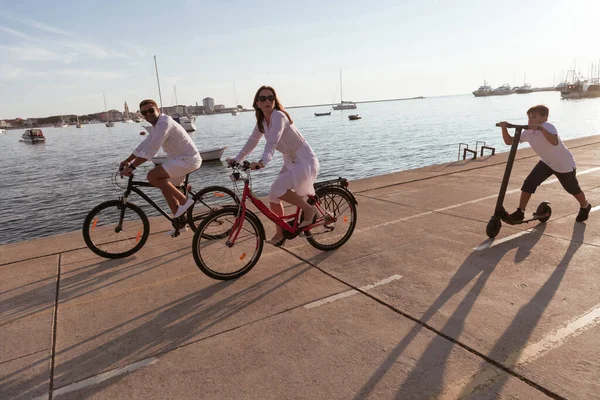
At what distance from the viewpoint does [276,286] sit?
4.21m

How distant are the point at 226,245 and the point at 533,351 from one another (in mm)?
3007

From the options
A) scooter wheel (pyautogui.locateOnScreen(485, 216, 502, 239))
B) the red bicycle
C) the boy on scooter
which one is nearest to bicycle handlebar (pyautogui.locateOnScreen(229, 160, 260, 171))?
the red bicycle

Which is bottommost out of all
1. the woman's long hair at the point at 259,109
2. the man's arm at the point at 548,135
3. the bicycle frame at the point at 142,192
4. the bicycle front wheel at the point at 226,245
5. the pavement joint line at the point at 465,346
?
the pavement joint line at the point at 465,346

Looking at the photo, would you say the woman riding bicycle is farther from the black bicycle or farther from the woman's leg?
the black bicycle

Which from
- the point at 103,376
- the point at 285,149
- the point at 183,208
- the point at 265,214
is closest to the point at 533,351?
the point at 265,214

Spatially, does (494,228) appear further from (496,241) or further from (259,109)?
(259,109)

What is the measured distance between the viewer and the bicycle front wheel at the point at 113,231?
511 cm

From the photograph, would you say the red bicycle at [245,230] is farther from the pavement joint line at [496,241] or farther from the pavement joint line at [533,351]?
the pavement joint line at [533,351]

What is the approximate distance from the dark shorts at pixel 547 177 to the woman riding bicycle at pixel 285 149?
327cm

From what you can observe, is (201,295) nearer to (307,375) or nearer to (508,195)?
(307,375)

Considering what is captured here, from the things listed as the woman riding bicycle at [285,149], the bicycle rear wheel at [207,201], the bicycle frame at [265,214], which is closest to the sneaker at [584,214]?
the bicycle frame at [265,214]

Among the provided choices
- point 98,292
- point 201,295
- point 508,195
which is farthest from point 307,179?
point 508,195

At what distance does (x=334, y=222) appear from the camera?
5141 mm

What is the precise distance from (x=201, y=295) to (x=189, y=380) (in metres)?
1.40
